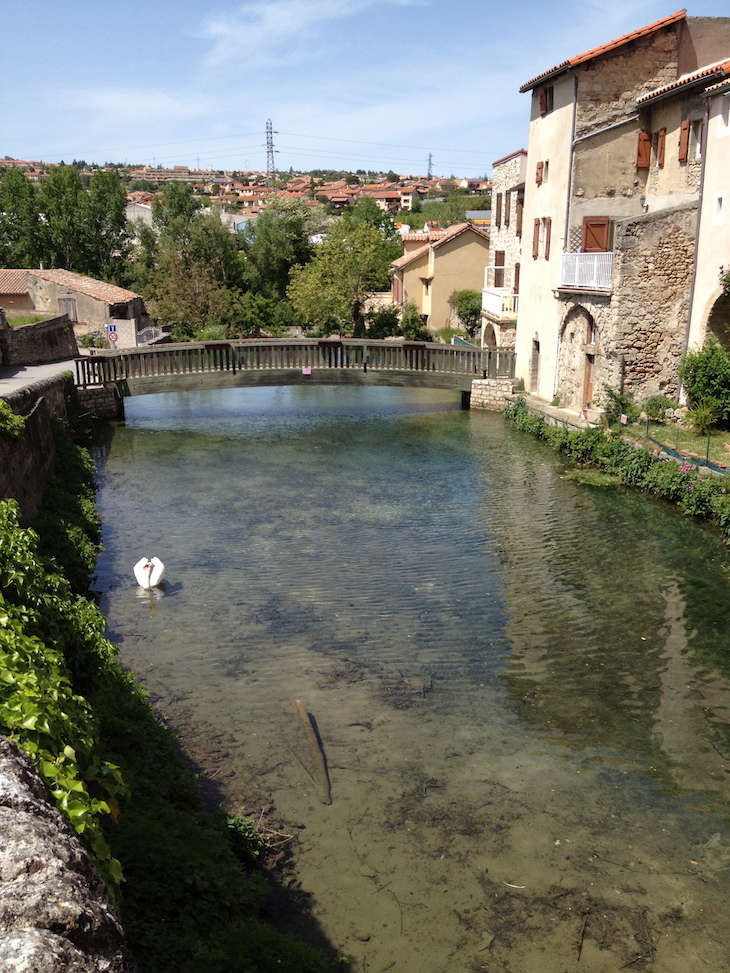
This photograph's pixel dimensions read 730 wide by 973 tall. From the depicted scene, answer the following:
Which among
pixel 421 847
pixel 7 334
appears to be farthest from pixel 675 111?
pixel 421 847

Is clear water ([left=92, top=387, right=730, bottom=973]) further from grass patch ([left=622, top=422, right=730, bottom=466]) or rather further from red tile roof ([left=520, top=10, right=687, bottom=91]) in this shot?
red tile roof ([left=520, top=10, right=687, bottom=91])

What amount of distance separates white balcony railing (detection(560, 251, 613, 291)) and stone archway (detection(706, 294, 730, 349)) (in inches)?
144

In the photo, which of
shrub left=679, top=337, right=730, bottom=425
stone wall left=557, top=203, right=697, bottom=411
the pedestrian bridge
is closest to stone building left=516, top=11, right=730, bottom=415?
stone wall left=557, top=203, right=697, bottom=411

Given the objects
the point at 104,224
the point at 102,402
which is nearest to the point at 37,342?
the point at 102,402

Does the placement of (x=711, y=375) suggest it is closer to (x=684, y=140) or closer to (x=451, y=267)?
(x=684, y=140)

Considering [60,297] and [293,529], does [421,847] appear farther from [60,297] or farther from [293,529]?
[60,297]

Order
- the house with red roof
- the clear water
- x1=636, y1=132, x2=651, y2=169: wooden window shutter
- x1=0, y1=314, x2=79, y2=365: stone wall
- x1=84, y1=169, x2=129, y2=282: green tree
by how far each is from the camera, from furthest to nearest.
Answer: x1=84, y1=169, x2=129, y2=282: green tree, the house with red roof, x1=0, y1=314, x2=79, y2=365: stone wall, x1=636, y1=132, x2=651, y2=169: wooden window shutter, the clear water

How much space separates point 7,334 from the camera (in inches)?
1104

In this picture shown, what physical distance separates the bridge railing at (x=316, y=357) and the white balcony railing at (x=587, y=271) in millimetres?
5469

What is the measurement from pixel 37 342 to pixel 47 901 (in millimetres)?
29480

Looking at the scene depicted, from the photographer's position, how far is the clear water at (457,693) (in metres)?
8.20

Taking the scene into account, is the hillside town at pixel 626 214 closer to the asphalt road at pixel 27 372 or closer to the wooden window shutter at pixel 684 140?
the wooden window shutter at pixel 684 140

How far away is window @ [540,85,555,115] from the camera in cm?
3042

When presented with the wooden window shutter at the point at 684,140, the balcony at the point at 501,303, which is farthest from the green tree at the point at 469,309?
the wooden window shutter at the point at 684,140
